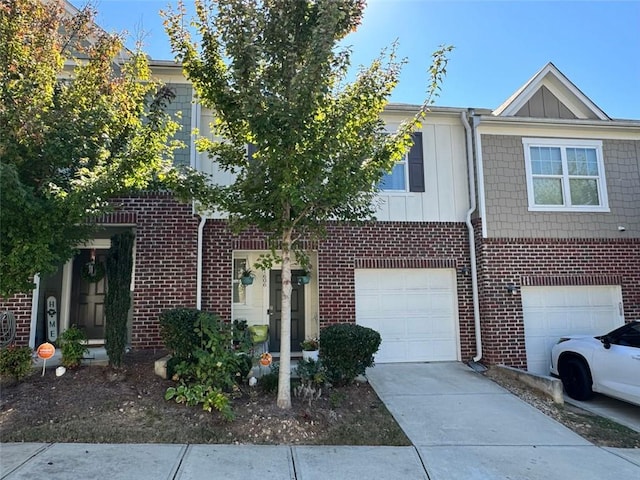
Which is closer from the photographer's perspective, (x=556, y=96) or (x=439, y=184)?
(x=439, y=184)

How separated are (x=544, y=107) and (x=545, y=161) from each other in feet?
4.36

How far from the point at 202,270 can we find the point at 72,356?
2744 mm

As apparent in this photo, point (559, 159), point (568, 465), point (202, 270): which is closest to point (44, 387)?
point (202, 270)

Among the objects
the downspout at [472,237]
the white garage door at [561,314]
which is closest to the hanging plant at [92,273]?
the downspout at [472,237]

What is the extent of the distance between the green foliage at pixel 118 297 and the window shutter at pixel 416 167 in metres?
6.06

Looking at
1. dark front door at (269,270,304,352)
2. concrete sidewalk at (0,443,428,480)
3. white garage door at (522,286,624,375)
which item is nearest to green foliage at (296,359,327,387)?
concrete sidewalk at (0,443,428,480)

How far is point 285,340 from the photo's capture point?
6113mm

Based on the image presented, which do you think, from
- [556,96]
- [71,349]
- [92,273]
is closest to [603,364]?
[556,96]

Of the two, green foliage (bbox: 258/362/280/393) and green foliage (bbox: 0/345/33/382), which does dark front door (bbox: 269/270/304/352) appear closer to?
green foliage (bbox: 258/362/280/393)

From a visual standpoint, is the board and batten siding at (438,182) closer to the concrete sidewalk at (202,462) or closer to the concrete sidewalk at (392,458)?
the concrete sidewalk at (392,458)

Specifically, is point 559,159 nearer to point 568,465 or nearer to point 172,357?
point 568,465

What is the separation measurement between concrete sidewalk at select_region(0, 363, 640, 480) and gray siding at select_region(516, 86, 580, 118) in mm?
6906

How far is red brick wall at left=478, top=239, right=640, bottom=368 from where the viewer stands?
9.01 m

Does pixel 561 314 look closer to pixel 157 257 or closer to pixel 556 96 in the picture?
pixel 556 96
